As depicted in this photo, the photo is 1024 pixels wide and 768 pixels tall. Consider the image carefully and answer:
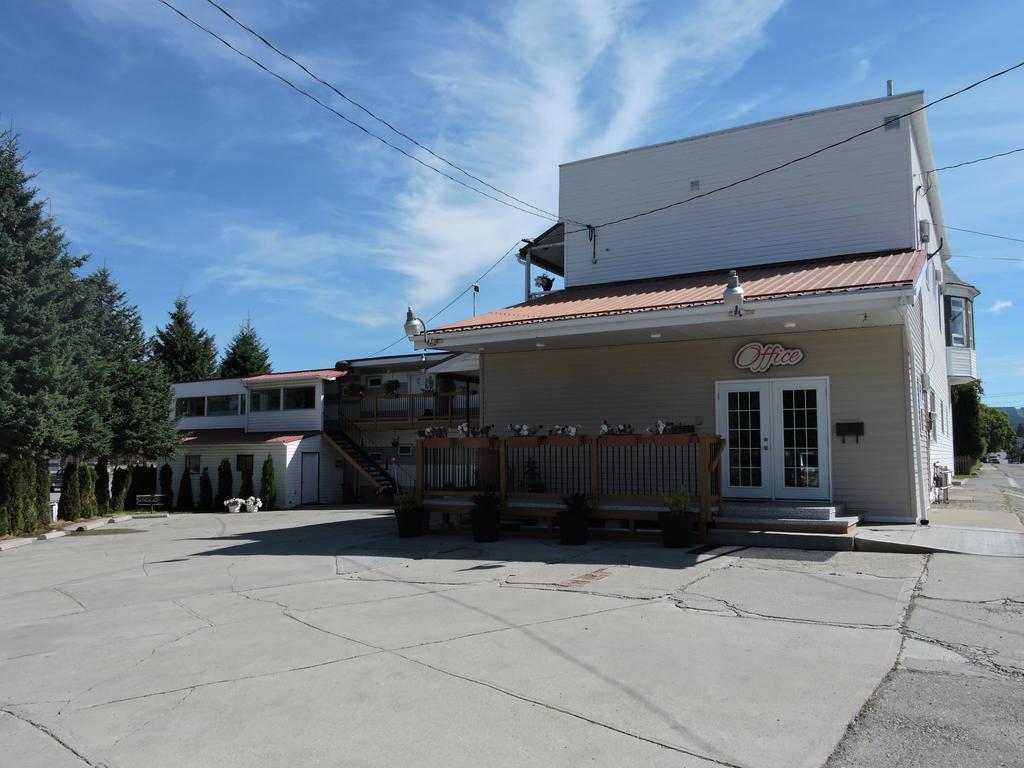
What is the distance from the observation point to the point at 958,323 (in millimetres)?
24000

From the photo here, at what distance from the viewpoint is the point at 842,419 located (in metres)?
11.8

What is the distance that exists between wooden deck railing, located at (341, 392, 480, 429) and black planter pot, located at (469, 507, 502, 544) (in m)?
13.2

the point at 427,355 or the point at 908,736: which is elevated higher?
the point at 427,355

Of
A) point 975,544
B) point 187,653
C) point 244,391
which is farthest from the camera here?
point 244,391

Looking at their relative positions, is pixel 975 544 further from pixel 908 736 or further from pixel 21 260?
pixel 21 260

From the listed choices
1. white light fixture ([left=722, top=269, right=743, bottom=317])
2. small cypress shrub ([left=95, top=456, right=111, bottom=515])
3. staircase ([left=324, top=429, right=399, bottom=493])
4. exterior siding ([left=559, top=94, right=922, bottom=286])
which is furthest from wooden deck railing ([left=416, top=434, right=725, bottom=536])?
small cypress shrub ([left=95, top=456, right=111, bottom=515])

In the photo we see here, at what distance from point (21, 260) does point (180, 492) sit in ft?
41.5

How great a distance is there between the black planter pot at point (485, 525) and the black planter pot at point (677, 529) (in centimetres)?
282

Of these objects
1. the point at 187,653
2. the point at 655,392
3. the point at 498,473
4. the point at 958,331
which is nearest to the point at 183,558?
the point at 498,473

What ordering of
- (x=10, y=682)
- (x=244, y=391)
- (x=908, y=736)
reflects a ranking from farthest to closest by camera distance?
(x=244, y=391), (x=10, y=682), (x=908, y=736)

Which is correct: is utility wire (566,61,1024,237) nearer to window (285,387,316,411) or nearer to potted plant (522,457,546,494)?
potted plant (522,457,546,494)

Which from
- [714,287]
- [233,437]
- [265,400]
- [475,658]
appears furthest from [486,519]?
[265,400]

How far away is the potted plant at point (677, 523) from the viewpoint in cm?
1047

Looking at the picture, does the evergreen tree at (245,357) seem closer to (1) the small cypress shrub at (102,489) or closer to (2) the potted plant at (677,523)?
(1) the small cypress shrub at (102,489)
